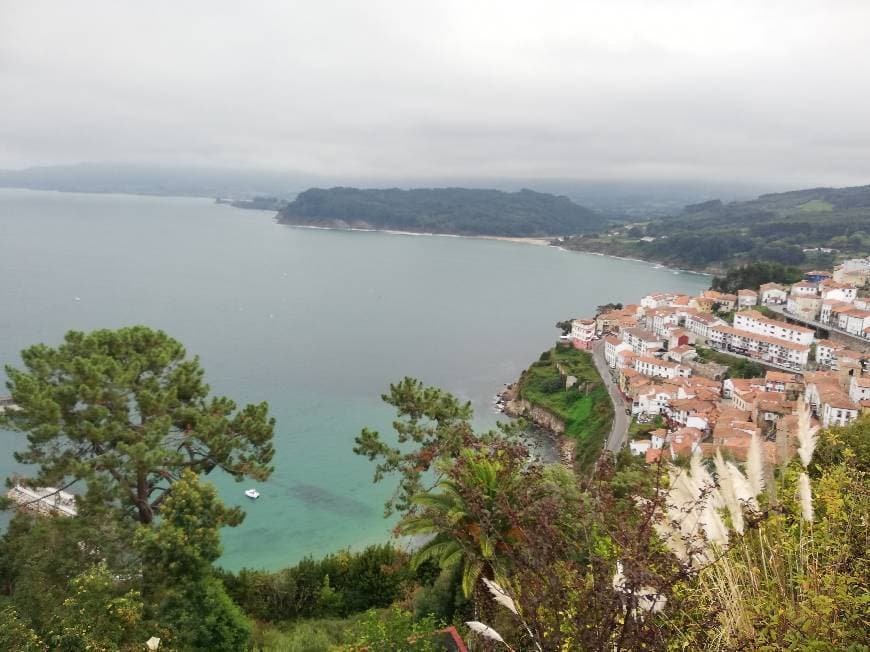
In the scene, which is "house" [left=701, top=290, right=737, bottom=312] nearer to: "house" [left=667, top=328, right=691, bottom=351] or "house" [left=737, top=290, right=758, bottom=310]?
"house" [left=737, top=290, right=758, bottom=310]

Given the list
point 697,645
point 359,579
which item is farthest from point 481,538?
point 359,579

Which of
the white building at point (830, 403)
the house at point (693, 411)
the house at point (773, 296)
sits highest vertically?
the house at point (773, 296)

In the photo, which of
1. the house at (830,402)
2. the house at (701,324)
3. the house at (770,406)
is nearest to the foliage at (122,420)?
the house at (830,402)

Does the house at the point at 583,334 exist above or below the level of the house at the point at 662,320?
below

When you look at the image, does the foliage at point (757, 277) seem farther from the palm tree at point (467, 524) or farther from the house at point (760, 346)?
the palm tree at point (467, 524)

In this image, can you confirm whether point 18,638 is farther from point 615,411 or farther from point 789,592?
point 615,411

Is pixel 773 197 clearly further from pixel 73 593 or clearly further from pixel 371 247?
pixel 73 593
